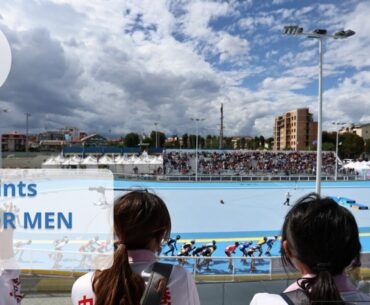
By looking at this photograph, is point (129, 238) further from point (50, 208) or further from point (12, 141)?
point (12, 141)

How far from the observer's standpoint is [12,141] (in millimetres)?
1900

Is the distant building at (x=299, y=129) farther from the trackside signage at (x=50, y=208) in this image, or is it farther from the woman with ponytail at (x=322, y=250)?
the woman with ponytail at (x=322, y=250)

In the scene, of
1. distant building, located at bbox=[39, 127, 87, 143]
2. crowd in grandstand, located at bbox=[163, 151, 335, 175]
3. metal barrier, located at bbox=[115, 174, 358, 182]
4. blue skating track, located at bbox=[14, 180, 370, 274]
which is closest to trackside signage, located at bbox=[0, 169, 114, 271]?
blue skating track, located at bbox=[14, 180, 370, 274]

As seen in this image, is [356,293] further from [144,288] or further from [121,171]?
[121,171]

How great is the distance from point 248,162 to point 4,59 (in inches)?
1504

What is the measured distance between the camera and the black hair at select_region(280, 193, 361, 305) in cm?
108

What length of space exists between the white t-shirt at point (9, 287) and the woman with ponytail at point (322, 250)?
3.27 feet

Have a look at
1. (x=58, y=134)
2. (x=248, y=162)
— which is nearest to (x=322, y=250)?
(x=58, y=134)

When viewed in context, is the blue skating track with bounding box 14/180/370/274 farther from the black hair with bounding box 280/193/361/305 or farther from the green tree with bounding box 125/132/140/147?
the green tree with bounding box 125/132/140/147

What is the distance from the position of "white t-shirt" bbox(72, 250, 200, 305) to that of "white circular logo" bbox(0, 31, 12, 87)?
3.57 feet

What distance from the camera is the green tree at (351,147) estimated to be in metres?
64.8

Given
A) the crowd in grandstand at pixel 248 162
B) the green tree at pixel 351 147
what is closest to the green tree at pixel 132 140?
the crowd in grandstand at pixel 248 162

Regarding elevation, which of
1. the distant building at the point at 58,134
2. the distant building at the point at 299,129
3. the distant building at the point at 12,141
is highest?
the distant building at the point at 299,129

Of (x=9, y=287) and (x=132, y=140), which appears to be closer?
(x=9, y=287)
